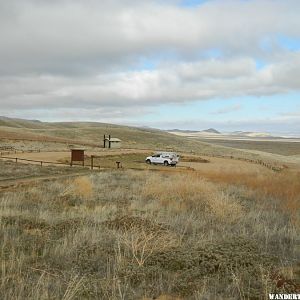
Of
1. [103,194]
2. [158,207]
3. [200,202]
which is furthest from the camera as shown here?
[103,194]

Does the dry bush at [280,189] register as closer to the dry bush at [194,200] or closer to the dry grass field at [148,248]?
the dry grass field at [148,248]

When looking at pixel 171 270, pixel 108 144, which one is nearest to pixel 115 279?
pixel 171 270

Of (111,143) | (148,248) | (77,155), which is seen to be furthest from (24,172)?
(111,143)

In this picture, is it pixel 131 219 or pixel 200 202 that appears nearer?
pixel 131 219

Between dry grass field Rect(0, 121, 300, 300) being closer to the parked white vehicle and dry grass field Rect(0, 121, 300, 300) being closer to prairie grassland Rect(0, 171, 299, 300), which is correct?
→ prairie grassland Rect(0, 171, 299, 300)

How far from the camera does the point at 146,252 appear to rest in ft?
28.6

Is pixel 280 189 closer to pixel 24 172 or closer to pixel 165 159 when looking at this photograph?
pixel 24 172

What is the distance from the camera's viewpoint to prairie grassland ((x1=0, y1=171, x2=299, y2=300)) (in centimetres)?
668

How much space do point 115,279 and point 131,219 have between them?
480 centimetres

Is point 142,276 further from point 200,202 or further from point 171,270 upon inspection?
point 200,202

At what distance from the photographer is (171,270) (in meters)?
7.97

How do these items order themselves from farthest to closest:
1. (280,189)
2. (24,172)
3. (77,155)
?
(77,155), (24,172), (280,189)

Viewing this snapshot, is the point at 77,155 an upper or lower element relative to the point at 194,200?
lower

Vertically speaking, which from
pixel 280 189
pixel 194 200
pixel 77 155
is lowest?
pixel 77 155
